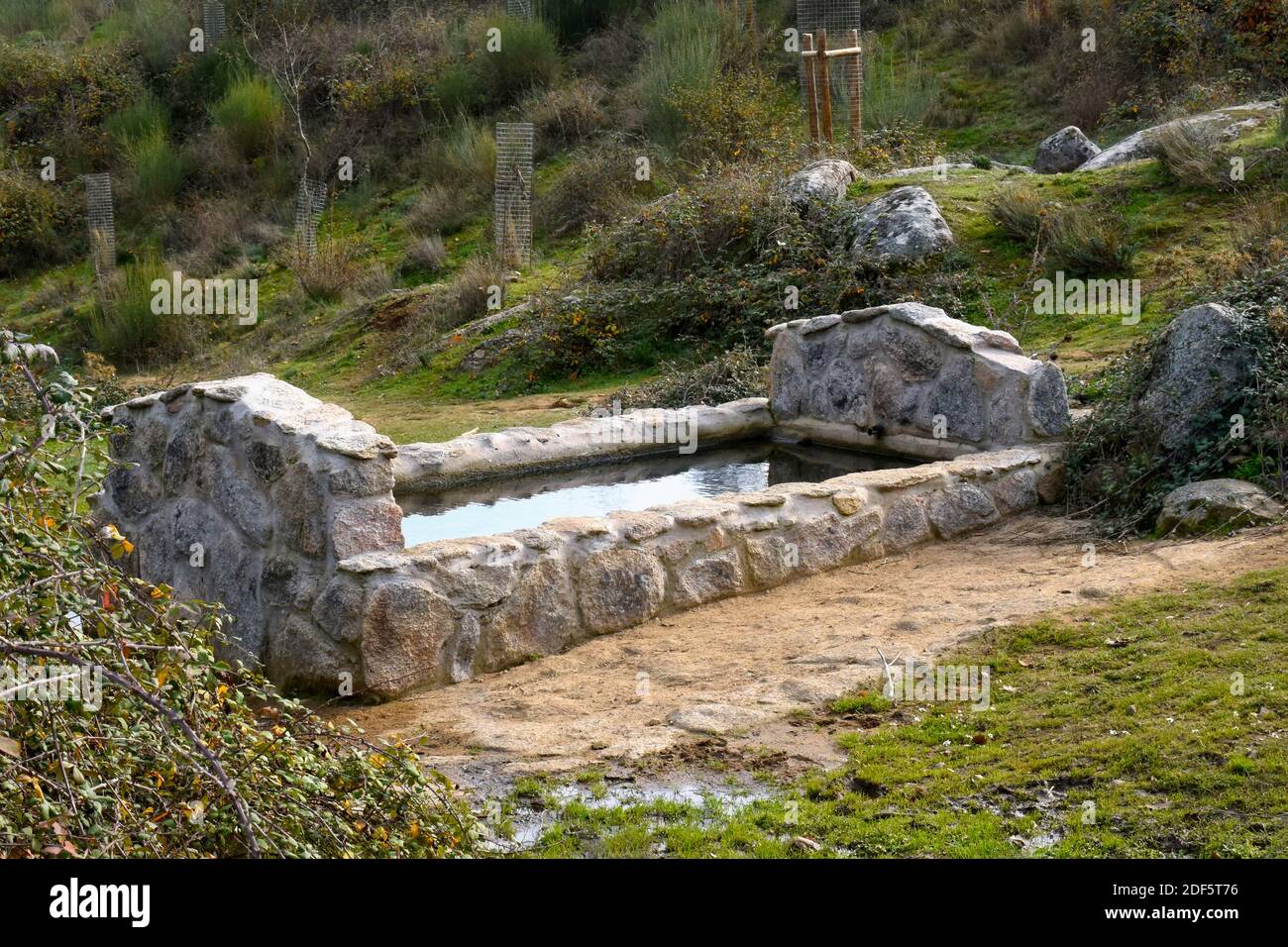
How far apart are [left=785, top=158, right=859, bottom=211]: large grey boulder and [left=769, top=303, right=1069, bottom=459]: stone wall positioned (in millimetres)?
4523

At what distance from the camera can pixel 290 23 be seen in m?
23.9

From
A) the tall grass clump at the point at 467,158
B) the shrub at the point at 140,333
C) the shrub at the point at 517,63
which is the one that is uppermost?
the shrub at the point at 517,63

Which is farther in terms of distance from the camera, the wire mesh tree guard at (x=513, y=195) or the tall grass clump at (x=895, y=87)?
the tall grass clump at (x=895, y=87)

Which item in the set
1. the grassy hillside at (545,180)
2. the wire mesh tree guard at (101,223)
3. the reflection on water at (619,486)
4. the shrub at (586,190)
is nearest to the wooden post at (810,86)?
the grassy hillside at (545,180)

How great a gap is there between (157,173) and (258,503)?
16683mm

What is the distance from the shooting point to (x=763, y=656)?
5.61 meters

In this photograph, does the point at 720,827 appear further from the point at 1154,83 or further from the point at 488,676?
the point at 1154,83

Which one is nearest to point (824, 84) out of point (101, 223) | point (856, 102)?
point (856, 102)

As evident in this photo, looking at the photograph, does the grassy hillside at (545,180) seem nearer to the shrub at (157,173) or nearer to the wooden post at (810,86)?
the shrub at (157,173)

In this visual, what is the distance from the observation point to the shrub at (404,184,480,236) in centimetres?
1862

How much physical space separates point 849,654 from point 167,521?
3127 millimetres

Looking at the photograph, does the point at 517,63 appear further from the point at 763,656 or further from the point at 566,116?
the point at 763,656

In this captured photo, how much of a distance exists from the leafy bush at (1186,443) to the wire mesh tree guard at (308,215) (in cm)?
1235

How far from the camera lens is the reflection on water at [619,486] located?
7223mm
